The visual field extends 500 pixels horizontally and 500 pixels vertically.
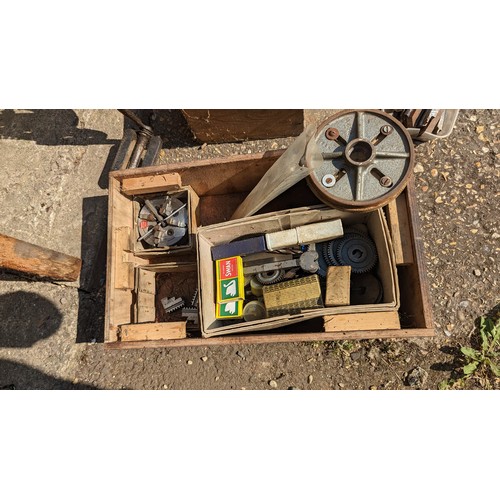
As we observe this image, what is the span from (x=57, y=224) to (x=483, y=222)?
513 cm

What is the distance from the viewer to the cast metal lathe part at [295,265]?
11.1ft

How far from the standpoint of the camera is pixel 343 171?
3268 millimetres

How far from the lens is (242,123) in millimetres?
4246

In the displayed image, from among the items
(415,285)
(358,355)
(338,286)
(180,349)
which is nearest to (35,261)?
(180,349)

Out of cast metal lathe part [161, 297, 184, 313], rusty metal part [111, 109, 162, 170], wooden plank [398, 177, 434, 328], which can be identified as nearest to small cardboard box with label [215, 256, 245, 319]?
cast metal lathe part [161, 297, 184, 313]

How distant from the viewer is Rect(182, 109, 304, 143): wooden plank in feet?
13.2

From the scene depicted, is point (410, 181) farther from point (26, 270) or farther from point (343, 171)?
point (26, 270)

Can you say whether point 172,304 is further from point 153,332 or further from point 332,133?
point 332,133

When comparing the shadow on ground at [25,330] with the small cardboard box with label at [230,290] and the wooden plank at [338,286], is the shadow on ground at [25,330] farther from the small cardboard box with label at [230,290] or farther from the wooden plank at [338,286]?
the wooden plank at [338,286]

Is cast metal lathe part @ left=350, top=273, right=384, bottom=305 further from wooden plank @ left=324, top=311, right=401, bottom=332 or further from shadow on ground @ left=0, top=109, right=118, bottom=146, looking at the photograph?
shadow on ground @ left=0, top=109, right=118, bottom=146

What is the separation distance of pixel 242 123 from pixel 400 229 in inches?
85.6

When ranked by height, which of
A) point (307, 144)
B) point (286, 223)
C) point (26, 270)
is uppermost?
point (307, 144)

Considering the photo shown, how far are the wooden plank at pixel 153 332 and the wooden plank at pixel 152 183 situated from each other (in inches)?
54.7

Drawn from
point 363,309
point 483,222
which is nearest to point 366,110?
point 363,309
